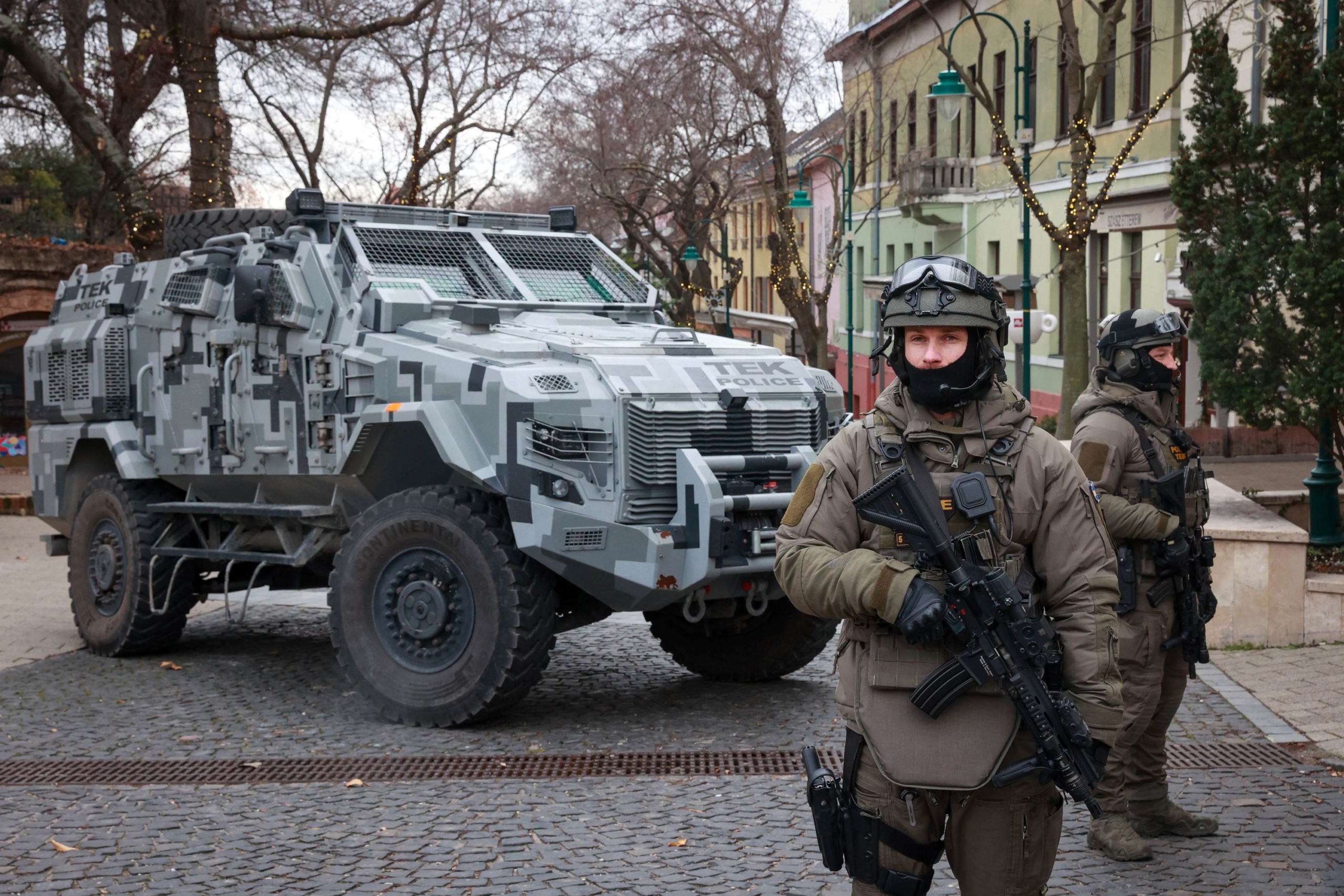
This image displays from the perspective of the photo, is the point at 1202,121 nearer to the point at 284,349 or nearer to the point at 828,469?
the point at 284,349

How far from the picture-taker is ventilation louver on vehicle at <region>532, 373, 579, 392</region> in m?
7.56

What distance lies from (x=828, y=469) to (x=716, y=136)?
27.1 m

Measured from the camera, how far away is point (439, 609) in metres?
7.82

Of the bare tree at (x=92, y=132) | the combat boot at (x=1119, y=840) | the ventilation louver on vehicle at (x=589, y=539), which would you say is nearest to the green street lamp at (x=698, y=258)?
the bare tree at (x=92, y=132)

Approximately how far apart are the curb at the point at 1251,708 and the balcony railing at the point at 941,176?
23.9 meters

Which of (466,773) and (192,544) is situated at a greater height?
(192,544)

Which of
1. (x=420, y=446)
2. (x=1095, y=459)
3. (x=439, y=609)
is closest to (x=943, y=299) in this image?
(x=1095, y=459)

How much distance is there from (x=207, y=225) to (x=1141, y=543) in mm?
7122

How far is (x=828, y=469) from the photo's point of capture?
396 cm

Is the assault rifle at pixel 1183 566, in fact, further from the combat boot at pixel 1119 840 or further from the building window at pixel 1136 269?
the building window at pixel 1136 269

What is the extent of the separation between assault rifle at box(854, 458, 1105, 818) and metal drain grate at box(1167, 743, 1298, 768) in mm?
3374

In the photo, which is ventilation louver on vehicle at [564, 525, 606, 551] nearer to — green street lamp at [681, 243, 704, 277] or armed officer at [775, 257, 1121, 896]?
armed officer at [775, 257, 1121, 896]

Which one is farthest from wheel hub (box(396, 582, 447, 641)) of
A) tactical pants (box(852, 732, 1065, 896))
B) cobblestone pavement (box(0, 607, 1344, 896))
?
tactical pants (box(852, 732, 1065, 896))

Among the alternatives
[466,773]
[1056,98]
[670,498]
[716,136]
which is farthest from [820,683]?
[716,136]
